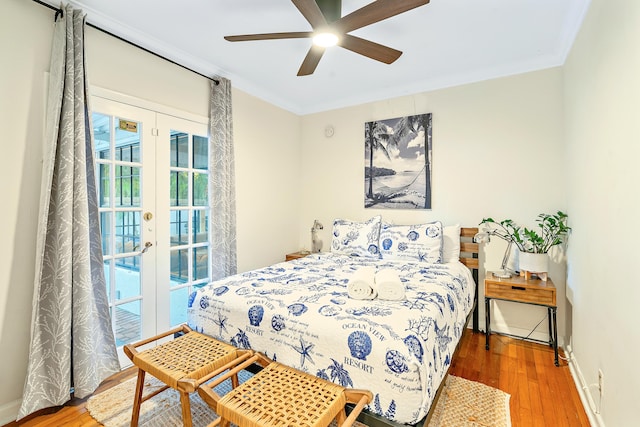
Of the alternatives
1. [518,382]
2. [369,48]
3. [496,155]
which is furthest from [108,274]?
[496,155]

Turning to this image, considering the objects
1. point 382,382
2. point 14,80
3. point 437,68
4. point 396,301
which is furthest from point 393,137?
point 14,80

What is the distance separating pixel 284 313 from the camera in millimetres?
1725

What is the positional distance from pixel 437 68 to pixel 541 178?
1427 millimetres

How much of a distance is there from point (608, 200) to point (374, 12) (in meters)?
1.59

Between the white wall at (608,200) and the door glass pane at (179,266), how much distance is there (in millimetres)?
3020

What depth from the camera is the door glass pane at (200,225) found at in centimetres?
296

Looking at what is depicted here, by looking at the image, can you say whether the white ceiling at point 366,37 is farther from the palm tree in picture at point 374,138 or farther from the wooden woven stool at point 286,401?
the wooden woven stool at point 286,401

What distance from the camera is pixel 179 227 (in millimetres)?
2820

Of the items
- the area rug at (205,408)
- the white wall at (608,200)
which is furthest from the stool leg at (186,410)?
the white wall at (608,200)

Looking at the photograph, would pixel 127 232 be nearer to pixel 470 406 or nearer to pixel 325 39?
pixel 325 39


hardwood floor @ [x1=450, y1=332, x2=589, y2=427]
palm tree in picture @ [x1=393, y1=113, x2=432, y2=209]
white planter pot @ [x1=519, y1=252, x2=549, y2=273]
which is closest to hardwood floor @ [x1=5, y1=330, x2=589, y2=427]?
hardwood floor @ [x1=450, y1=332, x2=589, y2=427]

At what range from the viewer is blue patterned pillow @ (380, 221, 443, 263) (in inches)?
116

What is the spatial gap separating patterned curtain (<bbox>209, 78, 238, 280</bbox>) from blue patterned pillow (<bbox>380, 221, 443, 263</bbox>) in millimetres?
1582

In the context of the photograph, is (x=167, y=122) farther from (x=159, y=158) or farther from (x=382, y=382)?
(x=382, y=382)
